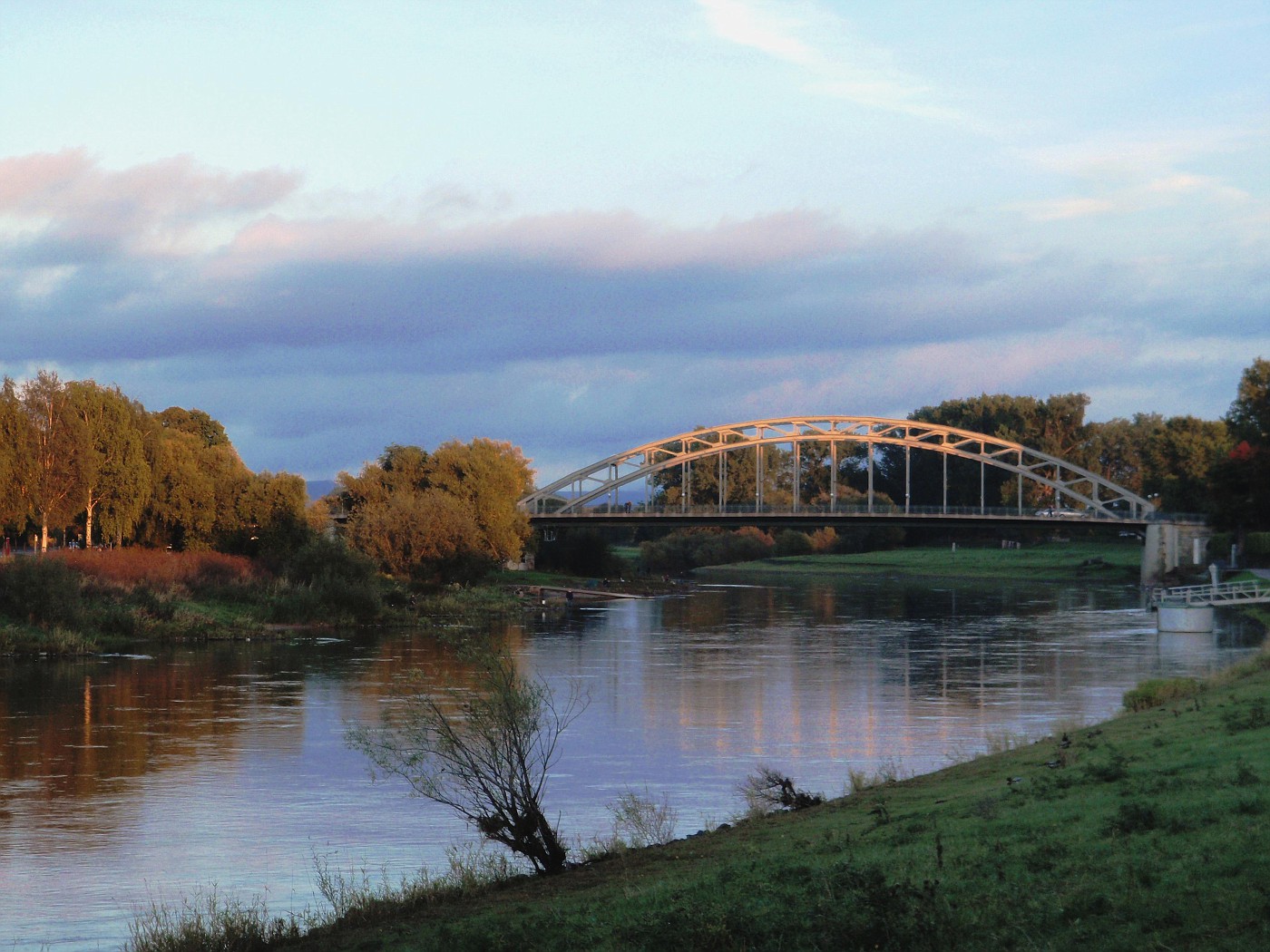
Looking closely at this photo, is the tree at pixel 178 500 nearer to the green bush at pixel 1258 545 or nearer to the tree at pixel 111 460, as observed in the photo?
the tree at pixel 111 460

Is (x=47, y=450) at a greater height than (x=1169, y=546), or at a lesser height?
greater

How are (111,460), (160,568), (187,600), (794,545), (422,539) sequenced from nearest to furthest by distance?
1. (187,600)
2. (160,568)
3. (111,460)
4. (422,539)
5. (794,545)

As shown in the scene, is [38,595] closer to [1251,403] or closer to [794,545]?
[1251,403]

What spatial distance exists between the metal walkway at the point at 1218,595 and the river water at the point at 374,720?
1.34 meters

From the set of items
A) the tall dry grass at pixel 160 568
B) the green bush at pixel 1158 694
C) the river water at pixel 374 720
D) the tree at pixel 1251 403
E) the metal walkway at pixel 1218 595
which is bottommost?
the river water at pixel 374 720

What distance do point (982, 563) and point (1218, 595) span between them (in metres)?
48.3

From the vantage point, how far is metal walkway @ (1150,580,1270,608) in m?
50.4

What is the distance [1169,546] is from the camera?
86.1 m

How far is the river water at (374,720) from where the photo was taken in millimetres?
16453

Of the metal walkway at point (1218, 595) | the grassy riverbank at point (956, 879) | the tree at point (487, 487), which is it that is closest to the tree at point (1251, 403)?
the metal walkway at point (1218, 595)

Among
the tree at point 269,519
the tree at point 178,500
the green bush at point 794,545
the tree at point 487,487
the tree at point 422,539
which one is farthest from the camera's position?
the green bush at point 794,545

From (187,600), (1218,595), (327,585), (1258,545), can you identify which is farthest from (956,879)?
(1258,545)

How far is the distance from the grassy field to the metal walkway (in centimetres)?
3700

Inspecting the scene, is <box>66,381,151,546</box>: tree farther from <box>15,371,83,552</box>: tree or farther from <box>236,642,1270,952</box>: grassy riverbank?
<box>236,642,1270,952</box>: grassy riverbank
